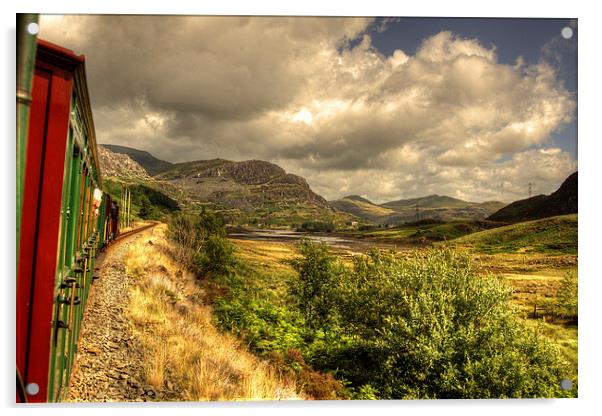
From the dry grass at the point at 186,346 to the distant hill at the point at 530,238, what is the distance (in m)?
3.76

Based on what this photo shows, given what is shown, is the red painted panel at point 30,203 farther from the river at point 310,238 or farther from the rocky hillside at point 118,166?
the river at point 310,238

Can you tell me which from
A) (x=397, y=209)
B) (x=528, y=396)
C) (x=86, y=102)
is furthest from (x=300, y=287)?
(x=86, y=102)

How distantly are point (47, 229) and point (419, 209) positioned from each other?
5.01 metres

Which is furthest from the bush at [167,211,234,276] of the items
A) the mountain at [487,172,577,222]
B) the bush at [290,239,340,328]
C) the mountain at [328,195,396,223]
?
the mountain at [487,172,577,222]

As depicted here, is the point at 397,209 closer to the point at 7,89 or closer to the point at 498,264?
the point at 498,264

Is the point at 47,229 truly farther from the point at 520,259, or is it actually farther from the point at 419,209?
the point at 520,259

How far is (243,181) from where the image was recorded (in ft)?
19.8

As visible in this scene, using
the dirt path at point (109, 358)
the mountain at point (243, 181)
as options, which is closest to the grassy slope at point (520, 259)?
the mountain at point (243, 181)

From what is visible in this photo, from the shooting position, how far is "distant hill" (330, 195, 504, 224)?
19.2 ft

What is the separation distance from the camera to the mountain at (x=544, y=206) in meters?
5.04

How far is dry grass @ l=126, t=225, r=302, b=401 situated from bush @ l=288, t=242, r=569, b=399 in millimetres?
1264

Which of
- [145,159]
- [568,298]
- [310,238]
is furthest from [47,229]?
[568,298]

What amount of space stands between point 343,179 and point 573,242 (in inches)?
128

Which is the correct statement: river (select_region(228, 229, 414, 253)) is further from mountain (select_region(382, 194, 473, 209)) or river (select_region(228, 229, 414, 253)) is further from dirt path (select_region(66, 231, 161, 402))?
dirt path (select_region(66, 231, 161, 402))
